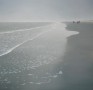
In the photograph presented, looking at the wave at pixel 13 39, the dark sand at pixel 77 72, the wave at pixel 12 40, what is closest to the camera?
the dark sand at pixel 77 72

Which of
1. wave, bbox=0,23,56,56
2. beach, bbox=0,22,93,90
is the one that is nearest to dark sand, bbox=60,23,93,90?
beach, bbox=0,22,93,90

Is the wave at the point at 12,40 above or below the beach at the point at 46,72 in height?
below

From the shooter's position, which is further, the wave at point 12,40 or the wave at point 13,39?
the wave at point 13,39

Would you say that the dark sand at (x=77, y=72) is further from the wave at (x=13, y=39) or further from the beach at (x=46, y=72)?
the wave at (x=13, y=39)

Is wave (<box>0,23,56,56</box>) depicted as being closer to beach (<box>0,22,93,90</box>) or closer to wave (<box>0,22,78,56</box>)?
wave (<box>0,22,78,56</box>)

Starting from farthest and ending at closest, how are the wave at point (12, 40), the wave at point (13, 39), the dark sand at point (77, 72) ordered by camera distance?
the wave at point (13, 39) → the wave at point (12, 40) → the dark sand at point (77, 72)

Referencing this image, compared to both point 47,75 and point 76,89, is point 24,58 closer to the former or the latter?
point 47,75

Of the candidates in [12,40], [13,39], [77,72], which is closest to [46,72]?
[77,72]

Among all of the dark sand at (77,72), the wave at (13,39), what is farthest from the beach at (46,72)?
A: the wave at (13,39)

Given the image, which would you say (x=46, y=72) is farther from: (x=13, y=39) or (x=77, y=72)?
(x=13, y=39)

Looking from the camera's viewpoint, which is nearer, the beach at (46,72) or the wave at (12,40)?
the beach at (46,72)

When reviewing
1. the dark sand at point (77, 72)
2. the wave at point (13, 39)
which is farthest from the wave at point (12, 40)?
the dark sand at point (77, 72)
